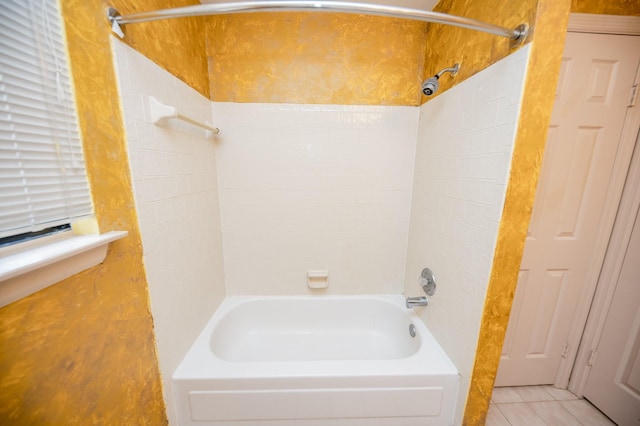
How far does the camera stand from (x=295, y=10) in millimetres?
668

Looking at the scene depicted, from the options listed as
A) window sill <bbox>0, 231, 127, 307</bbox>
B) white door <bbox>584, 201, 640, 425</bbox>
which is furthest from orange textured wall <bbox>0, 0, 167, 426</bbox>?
white door <bbox>584, 201, 640, 425</bbox>

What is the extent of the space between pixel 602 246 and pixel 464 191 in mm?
931

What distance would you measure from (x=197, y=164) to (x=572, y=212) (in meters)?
2.11

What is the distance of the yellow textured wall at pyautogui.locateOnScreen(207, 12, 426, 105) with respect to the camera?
1412 millimetres

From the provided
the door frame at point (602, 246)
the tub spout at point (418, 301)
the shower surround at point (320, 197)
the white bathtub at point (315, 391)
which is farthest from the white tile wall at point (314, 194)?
the door frame at point (602, 246)

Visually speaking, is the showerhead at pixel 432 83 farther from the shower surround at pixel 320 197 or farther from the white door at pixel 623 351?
the white door at pixel 623 351

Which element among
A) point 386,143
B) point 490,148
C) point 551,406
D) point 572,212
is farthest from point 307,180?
point 551,406

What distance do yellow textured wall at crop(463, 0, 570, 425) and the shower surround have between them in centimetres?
3

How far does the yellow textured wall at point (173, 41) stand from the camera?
0.79 metres

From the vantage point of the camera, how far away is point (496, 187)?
85 cm

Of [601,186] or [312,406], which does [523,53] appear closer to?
[601,186]

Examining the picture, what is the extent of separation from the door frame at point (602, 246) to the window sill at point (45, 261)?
2124 mm

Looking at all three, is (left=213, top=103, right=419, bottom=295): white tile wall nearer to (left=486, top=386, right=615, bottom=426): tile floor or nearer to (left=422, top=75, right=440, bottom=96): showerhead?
(left=422, top=75, right=440, bottom=96): showerhead

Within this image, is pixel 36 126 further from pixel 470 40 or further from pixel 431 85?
pixel 470 40
